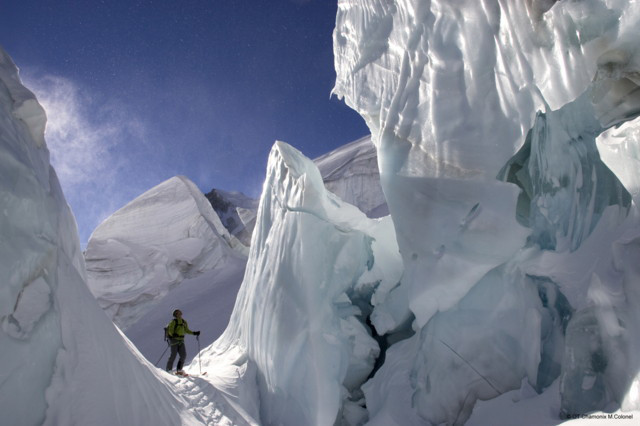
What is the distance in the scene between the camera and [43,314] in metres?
1.91

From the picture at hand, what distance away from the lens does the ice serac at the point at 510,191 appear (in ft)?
8.23

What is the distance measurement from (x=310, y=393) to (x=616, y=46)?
3044mm

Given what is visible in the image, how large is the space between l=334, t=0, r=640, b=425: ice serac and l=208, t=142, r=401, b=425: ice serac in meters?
0.45

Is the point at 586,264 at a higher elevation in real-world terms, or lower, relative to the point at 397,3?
lower

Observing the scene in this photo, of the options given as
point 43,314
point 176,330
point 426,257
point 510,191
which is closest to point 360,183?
point 176,330

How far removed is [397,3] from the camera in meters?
3.78

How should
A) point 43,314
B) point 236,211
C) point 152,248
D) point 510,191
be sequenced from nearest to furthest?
1. point 43,314
2. point 510,191
3. point 152,248
4. point 236,211

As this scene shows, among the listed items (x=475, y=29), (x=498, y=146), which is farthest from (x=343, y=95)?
(x=498, y=146)

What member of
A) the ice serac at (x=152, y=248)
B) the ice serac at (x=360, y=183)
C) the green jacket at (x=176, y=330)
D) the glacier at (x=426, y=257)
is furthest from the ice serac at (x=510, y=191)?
the ice serac at (x=152, y=248)

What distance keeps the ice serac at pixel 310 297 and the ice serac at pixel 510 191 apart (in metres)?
0.45

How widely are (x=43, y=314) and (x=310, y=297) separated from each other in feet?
7.30

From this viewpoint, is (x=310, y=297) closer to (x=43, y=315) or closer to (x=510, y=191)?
(x=510, y=191)

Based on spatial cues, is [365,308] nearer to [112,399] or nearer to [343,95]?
Result: [343,95]

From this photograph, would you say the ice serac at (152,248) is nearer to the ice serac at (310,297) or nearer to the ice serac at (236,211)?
the ice serac at (236,211)
